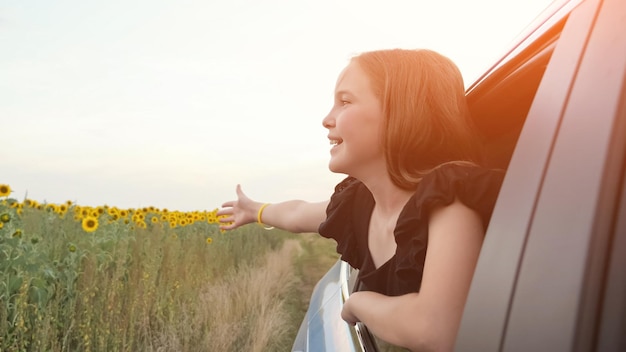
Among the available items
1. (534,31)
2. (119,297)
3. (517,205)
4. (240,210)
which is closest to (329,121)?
(534,31)

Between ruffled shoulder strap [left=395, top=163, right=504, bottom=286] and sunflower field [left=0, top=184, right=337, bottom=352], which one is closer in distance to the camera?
ruffled shoulder strap [left=395, top=163, right=504, bottom=286]

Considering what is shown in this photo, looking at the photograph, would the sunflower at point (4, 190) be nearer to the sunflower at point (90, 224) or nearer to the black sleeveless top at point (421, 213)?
the sunflower at point (90, 224)

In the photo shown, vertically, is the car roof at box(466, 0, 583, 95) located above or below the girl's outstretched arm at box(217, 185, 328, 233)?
above

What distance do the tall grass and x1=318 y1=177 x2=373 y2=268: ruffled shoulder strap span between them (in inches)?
99.9

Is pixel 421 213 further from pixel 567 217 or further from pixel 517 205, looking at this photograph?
pixel 567 217

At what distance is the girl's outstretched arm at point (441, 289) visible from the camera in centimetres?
146

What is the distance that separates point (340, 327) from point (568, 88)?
142 centimetres

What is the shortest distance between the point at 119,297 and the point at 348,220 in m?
3.33

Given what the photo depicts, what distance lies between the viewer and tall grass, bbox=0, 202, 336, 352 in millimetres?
4691

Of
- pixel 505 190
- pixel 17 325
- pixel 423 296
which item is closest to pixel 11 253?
pixel 17 325

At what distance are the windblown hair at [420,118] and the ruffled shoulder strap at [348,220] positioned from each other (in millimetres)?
325

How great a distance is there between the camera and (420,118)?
1914 millimetres

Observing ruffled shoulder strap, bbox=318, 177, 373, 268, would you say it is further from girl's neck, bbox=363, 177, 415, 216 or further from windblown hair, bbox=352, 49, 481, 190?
windblown hair, bbox=352, 49, 481, 190

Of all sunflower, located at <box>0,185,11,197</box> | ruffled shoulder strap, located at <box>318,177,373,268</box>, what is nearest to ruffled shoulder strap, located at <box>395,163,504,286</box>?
ruffled shoulder strap, located at <box>318,177,373,268</box>
